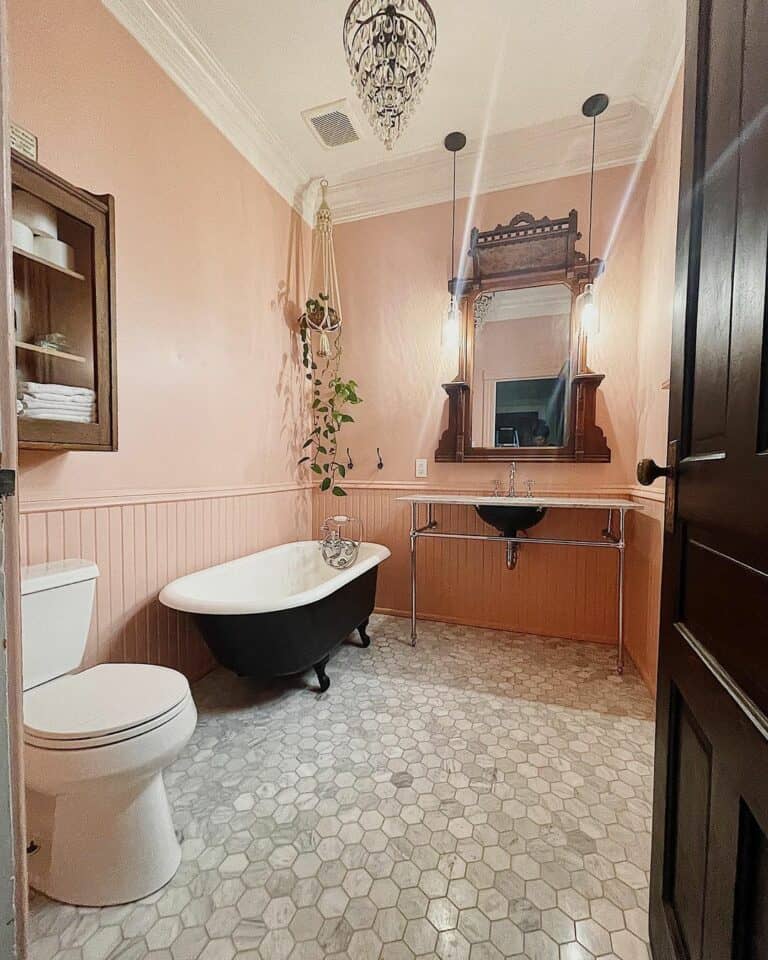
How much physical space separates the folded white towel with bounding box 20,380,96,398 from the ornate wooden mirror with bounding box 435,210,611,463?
1.92 m

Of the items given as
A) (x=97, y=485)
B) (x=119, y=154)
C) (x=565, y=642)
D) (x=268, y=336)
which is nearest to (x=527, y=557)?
(x=565, y=642)

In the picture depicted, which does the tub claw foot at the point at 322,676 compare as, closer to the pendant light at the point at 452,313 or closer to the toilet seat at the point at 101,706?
the toilet seat at the point at 101,706

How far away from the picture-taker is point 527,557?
8.59 feet

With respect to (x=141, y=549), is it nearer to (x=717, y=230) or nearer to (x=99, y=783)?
(x=99, y=783)

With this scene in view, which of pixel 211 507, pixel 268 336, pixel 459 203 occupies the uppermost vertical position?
pixel 459 203

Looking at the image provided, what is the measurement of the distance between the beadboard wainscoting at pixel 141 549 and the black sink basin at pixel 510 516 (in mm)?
1393

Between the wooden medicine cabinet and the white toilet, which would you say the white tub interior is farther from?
the wooden medicine cabinet

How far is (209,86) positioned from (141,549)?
7.22 feet

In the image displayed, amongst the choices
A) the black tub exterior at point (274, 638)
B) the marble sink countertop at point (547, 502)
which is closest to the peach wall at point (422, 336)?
the marble sink countertop at point (547, 502)

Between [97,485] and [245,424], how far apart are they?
93 centimetres

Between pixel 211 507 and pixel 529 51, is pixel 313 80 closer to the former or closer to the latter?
pixel 529 51

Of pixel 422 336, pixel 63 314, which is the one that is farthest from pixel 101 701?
pixel 422 336

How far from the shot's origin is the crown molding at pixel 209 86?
1674 millimetres

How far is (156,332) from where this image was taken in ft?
5.95
